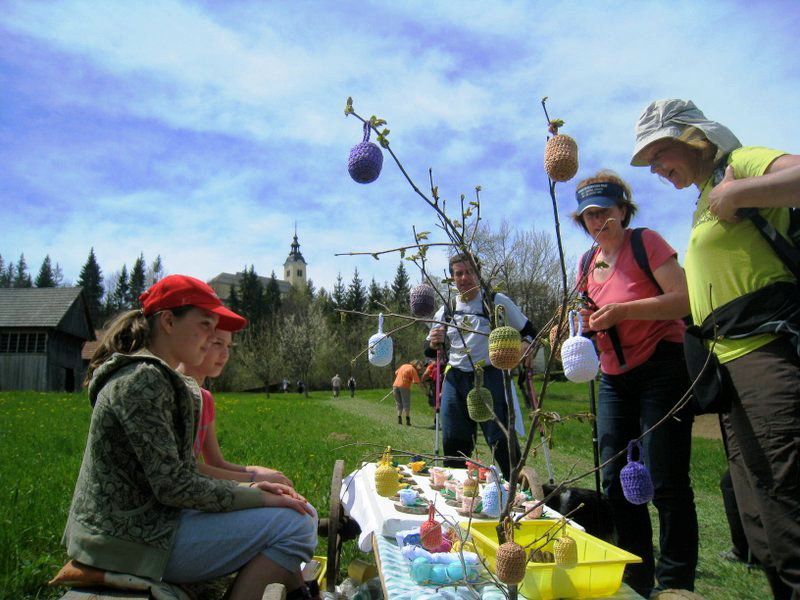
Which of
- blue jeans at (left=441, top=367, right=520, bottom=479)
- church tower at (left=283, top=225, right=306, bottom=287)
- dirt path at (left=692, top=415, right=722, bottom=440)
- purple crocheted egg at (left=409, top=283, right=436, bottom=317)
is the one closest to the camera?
purple crocheted egg at (left=409, top=283, right=436, bottom=317)

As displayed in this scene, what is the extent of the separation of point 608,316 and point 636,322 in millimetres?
316

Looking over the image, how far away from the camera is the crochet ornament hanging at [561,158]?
1246 millimetres

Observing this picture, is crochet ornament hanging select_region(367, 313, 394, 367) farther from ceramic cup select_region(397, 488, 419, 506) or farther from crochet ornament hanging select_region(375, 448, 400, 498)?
ceramic cup select_region(397, 488, 419, 506)

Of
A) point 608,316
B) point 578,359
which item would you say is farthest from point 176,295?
point 608,316

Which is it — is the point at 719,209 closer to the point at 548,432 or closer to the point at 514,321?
the point at 548,432

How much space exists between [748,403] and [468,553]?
1.03 m

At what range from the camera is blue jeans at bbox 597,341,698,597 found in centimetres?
237

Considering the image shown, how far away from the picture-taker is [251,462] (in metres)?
6.57

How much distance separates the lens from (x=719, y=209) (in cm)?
190

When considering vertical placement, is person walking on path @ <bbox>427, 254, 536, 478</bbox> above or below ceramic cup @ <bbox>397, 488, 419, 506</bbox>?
Result: above

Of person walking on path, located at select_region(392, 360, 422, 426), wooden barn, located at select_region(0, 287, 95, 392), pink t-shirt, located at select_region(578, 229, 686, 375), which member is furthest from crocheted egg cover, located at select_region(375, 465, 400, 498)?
wooden barn, located at select_region(0, 287, 95, 392)

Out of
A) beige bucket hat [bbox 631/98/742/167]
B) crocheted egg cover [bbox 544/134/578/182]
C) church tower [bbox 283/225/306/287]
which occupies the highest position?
church tower [bbox 283/225/306/287]

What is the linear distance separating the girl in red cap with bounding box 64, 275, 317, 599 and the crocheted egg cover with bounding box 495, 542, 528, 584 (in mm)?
878

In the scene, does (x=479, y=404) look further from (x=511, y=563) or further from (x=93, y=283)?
(x=93, y=283)
